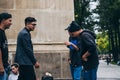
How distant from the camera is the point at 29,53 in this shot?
29.6 feet

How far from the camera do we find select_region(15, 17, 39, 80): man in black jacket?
9016 millimetres

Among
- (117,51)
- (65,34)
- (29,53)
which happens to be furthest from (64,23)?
(117,51)

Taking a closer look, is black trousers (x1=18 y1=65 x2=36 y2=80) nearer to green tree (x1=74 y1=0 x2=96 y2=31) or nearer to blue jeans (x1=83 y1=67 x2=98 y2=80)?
blue jeans (x1=83 y1=67 x2=98 y2=80)

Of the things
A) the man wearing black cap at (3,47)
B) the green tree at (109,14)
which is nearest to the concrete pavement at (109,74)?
the man wearing black cap at (3,47)

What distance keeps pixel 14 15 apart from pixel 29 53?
4019 mm

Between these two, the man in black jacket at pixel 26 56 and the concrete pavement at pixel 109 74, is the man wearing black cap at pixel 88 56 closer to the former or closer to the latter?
the man in black jacket at pixel 26 56

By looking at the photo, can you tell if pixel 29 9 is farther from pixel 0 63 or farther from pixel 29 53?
pixel 0 63

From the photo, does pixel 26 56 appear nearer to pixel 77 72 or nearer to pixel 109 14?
pixel 77 72

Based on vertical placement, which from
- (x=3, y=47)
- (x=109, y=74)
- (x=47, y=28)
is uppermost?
(x=3, y=47)

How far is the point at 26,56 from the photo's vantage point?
909cm

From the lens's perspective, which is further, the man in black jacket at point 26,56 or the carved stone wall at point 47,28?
the carved stone wall at point 47,28

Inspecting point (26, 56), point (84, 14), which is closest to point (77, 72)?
point (26, 56)

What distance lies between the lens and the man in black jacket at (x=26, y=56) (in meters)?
9.02

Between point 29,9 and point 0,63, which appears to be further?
point 29,9
